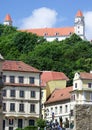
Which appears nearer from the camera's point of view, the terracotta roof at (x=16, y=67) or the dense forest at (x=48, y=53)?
the terracotta roof at (x=16, y=67)

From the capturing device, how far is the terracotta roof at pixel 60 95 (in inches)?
3591

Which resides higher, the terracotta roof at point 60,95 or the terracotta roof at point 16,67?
the terracotta roof at point 16,67

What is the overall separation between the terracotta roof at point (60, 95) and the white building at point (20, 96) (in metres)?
4.91

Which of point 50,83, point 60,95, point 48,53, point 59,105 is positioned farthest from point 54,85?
point 48,53

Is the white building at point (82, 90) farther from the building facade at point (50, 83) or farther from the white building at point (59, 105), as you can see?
the building facade at point (50, 83)

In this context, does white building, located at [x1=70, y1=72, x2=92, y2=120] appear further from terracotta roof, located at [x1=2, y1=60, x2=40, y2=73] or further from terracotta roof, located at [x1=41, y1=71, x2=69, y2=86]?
terracotta roof, located at [x1=41, y1=71, x2=69, y2=86]

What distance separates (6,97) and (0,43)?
210 feet

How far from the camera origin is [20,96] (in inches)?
3457

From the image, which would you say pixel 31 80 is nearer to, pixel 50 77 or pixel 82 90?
pixel 82 90

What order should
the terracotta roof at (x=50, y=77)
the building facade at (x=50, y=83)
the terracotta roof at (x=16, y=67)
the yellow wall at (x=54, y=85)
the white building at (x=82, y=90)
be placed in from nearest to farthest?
the white building at (x=82, y=90)
the terracotta roof at (x=16, y=67)
the building facade at (x=50, y=83)
the yellow wall at (x=54, y=85)
the terracotta roof at (x=50, y=77)

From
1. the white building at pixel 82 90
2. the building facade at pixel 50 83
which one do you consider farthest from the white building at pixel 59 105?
the white building at pixel 82 90

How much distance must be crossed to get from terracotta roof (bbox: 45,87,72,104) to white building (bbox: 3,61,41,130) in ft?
16.1

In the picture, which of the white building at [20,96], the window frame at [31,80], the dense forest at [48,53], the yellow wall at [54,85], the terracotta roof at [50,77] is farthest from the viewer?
the dense forest at [48,53]

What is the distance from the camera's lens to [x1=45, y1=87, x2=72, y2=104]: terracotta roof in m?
91.2
